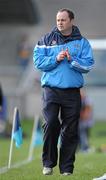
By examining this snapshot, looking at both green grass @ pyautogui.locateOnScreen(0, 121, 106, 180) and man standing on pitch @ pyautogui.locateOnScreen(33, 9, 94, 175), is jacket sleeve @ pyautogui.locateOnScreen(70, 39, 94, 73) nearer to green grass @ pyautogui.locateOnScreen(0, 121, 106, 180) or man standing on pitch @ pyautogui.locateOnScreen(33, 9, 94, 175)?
man standing on pitch @ pyautogui.locateOnScreen(33, 9, 94, 175)

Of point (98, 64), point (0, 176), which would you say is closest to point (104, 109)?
point (98, 64)

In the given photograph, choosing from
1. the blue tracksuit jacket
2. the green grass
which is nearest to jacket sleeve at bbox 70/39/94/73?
the blue tracksuit jacket

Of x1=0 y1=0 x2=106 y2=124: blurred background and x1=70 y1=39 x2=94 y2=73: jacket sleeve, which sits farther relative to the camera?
x1=0 y1=0 x2=106 y2=124: blurred background

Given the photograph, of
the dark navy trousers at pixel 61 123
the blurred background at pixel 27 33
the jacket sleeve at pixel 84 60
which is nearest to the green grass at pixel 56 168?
the dark navy trousers at pixel 61 123

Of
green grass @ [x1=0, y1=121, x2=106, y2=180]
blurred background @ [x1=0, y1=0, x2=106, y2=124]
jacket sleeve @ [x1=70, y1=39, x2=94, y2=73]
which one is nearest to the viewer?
jacket sleeve @ [x1=70, y1=39, x2=94, y2=73]

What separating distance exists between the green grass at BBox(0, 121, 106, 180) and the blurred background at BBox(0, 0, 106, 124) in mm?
2609

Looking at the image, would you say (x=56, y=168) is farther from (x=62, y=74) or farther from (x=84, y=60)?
(x=84, y=60)

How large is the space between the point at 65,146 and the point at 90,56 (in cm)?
131

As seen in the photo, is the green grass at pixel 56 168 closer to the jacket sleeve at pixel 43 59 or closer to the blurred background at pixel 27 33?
the jacket sleeve at pixel 43 59

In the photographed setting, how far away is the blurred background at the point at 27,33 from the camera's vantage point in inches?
1464

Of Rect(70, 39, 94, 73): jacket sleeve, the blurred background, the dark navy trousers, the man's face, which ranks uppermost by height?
the man's face

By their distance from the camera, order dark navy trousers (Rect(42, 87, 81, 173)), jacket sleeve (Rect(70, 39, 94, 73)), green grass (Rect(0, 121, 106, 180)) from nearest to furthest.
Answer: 1. jacket sleeve (Rect(70, 39, 94, 73))
2. dark navy trousers (Rect(42, 87, 81, 173))
3. green grass (Rect(0, 121, 106, 180))

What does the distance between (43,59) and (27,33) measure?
3169 cm

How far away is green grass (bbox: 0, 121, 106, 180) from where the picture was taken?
10930 millimetres
